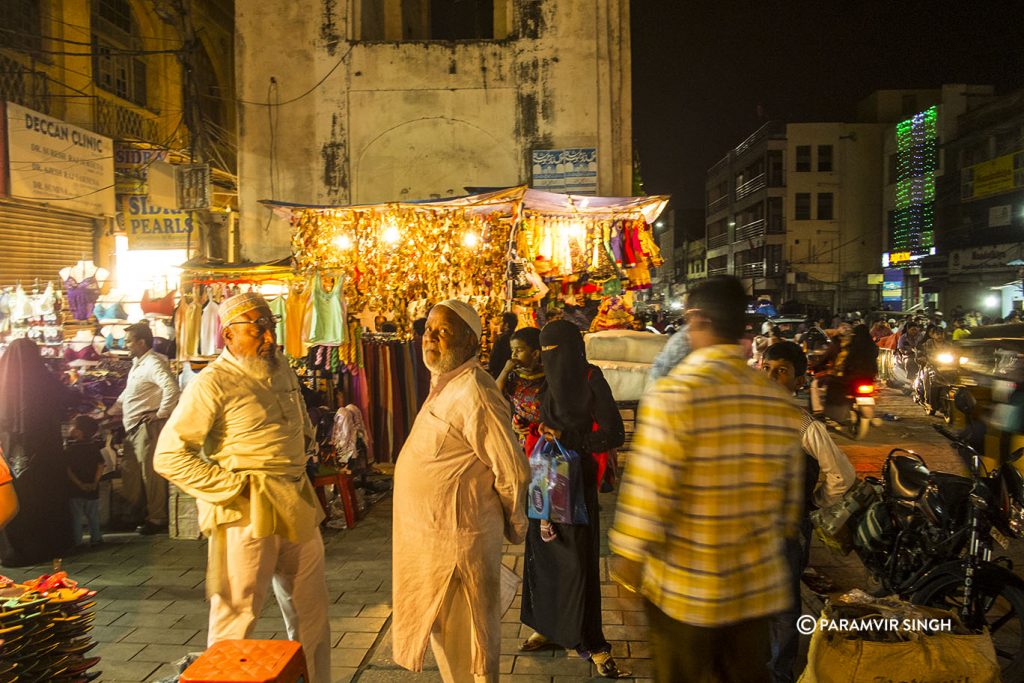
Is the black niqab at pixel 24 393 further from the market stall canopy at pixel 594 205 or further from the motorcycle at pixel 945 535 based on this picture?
the motorcycle at pixel 945 535

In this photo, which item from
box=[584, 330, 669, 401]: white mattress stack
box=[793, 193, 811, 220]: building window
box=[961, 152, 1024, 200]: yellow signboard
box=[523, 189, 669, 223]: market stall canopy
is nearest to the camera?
box=[523, 189, 669, 223]: market stall canopy

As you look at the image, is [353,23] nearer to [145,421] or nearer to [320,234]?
[320,234]

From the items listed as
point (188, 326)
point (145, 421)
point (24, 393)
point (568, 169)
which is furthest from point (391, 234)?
point (568, 169)

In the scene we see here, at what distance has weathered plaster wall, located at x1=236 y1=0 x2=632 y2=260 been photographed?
12898 mm

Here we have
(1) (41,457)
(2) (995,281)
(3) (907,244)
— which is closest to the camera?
(1) (41,457)

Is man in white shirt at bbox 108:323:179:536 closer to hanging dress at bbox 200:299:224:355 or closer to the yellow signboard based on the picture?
hanging dress at bbox 200:299:224:355

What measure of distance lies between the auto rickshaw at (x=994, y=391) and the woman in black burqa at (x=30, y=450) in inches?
313

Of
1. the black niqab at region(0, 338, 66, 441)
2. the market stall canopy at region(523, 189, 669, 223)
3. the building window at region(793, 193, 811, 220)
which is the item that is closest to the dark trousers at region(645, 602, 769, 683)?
the black niqab at region(0, 338, 66, 441)

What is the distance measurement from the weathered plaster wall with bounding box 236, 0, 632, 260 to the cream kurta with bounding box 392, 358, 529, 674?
33.4 ft

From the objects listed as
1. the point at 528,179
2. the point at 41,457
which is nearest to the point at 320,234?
the point at 41,457

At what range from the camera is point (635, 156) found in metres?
15.7

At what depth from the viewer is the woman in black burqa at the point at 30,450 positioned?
6227 mm

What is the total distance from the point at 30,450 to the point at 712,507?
20.8 ft

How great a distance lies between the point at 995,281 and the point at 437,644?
37.5 meters
